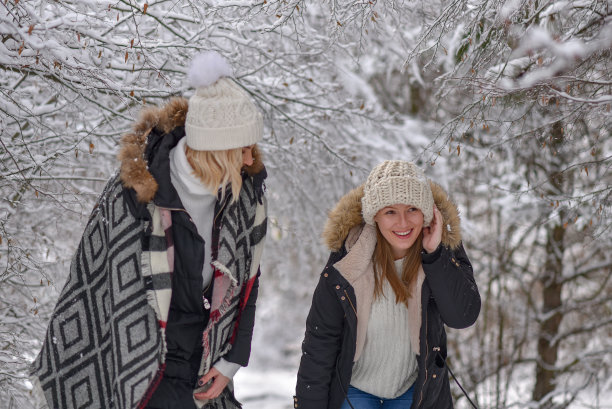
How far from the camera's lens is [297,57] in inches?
239

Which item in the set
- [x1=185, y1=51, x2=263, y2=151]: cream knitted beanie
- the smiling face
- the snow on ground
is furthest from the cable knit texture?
the snow on ground

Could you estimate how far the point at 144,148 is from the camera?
2652 millimetres

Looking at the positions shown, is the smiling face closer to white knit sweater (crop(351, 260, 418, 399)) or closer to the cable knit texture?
white knit sweater (crop(351, 260, 418, 399))

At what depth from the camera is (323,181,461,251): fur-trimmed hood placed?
3.01 m

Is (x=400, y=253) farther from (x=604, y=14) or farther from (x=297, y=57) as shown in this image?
(x=297, y=57)

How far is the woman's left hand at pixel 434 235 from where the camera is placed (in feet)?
9.56

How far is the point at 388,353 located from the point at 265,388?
14174 mm

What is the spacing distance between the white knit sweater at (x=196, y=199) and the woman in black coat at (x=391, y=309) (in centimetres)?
52

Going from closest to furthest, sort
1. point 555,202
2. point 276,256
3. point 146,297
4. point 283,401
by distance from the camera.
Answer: point 146,297 → point 555,202 → point 276,256 → point 283,401

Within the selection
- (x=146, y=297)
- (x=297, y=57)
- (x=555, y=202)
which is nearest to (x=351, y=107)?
(x=297, y=57)

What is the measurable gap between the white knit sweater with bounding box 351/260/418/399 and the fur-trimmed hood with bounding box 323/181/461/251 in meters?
0.37

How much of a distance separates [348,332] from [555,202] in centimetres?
231

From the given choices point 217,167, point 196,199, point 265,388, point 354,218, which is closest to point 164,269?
point 196,199

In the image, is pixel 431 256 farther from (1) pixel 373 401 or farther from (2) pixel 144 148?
(2) pixel 144 148
